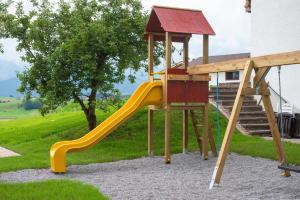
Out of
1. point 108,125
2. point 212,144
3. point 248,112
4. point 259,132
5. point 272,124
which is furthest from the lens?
point 248,112

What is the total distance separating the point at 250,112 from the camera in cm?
1931

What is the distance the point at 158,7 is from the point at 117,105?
4.46 m

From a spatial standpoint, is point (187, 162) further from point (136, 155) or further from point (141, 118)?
point (141, 118)

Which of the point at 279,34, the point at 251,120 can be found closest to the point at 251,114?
the point at 251,120

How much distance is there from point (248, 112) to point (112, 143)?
6591 mm

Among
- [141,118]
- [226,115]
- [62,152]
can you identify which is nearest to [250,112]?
[226,115]

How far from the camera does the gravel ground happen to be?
8292mm

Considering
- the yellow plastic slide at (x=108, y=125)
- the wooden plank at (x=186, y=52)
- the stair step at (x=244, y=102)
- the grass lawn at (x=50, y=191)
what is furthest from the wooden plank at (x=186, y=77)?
the stair step at (x=244, y=102)

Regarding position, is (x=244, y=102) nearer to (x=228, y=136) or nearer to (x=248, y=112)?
(x=248, y=112)

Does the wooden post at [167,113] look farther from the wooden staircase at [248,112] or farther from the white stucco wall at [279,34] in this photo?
the white stucco wall at [279,34]

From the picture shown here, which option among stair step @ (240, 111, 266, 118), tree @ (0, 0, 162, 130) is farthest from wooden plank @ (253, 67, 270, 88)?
stair step @ (240, 111, 266, 118)

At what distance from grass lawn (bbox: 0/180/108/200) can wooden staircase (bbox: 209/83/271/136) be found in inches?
408

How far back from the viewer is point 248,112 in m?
19.3

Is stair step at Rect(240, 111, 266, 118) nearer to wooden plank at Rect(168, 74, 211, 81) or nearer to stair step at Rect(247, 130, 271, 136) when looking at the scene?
stair step at Rect(247, 130, 271, 136)
